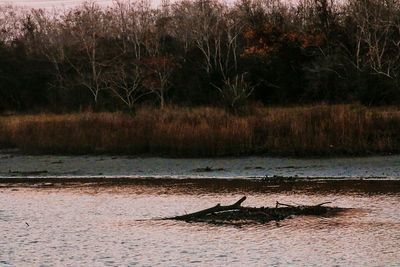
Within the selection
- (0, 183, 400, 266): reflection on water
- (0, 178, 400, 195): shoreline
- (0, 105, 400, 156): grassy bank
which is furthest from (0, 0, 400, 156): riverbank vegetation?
(0, 183, 400, 266): reflection on water

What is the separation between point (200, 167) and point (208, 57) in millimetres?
29471

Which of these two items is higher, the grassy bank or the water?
the grassy bank

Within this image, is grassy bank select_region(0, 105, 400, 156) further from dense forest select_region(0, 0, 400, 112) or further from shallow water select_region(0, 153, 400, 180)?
dense forest select_region(0, 0, 400, 112)

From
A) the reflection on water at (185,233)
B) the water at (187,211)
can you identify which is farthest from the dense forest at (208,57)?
the reflection on water at (185,233)

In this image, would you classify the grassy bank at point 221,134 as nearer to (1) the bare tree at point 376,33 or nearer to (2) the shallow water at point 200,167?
(2) the shallow water at point 200,167

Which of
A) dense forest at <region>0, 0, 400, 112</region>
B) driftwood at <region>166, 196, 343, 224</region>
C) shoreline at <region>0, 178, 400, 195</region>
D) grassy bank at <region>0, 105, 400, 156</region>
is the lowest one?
shoreline at <region>0, 178, 400, 195</region>

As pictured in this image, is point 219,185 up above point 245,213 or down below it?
below

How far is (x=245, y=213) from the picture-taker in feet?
46.4

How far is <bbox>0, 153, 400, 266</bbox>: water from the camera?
1096cm

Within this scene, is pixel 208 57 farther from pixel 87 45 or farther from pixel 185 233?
pixel 185 233

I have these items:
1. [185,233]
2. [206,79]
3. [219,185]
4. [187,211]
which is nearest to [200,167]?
[219,185]

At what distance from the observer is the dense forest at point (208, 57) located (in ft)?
145

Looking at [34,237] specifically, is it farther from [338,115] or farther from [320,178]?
[338,115]

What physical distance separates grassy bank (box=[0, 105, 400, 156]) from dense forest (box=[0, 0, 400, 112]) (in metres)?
10.3
